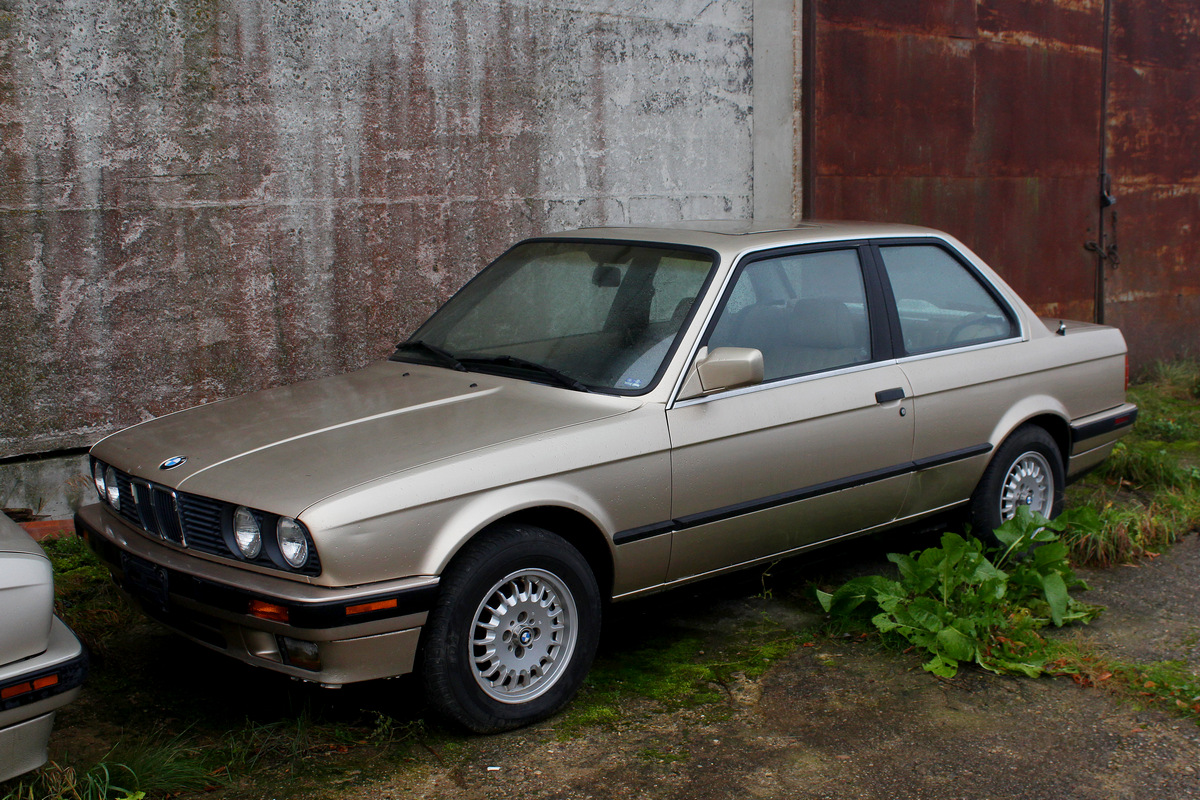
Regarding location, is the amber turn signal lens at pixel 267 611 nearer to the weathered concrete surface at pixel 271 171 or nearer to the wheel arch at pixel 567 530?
the wheel arch at pixel 567 530

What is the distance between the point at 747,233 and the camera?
437 cm

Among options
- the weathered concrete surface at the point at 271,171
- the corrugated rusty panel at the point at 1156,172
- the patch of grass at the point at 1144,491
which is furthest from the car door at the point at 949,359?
the corrugated rusty panel at the point at 1156,172

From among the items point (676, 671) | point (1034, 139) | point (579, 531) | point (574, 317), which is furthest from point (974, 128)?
point (579, 531)

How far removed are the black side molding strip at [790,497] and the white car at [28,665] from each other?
166 centimetres

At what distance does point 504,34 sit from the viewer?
6414 millimetres

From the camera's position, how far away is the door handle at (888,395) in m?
4.28

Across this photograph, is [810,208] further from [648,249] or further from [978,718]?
[978,718]

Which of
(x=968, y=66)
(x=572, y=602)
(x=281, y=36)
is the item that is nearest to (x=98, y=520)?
(x=572, y=602)

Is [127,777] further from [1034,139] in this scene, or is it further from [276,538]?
[1034,139]

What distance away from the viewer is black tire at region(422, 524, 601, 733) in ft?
10.6

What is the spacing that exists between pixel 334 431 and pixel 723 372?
4.31ft

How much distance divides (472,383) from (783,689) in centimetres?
155

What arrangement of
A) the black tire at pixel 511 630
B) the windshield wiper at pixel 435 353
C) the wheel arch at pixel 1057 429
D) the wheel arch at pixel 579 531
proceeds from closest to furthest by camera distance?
the black tire at pixel 511 630 < the wheel arch at pixel 579 531 < the windshield wiper at pixel 435 353 < the wheel arch at pixel 1057 429

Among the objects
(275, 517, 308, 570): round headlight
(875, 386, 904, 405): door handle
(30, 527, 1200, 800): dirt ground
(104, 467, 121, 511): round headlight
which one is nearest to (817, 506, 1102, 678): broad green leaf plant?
(30, 527, 1200, 800): dirt ground
